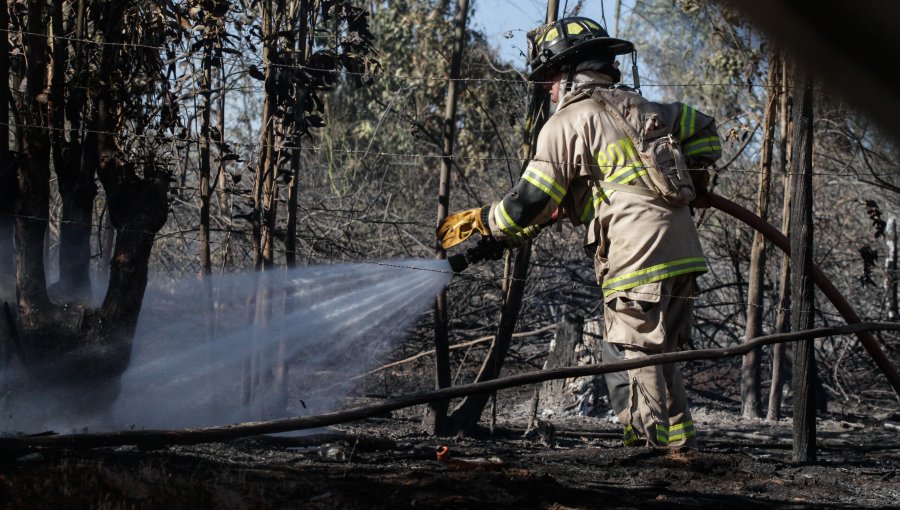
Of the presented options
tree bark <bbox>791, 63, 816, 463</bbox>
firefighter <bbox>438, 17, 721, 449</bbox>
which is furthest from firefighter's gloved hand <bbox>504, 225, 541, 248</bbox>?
tree bark <bbox>791, 63, 816, 463</bbox>

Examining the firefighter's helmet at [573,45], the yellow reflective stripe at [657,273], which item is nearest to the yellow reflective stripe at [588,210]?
the yellow reflective stripe at [657,273]

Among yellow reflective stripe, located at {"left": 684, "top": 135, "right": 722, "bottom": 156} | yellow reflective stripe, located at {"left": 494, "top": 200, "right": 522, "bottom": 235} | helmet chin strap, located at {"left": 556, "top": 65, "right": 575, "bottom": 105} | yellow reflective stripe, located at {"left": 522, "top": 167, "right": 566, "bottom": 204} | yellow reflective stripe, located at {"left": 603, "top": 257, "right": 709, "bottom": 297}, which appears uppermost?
helmet chin strap, located at {"left": 556, "top": 65, "right": 575, "bottom": 105}

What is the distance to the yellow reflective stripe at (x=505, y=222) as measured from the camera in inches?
173

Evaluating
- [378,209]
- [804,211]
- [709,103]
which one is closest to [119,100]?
[804,211]

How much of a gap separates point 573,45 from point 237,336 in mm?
2662

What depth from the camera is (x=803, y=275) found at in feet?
15.7

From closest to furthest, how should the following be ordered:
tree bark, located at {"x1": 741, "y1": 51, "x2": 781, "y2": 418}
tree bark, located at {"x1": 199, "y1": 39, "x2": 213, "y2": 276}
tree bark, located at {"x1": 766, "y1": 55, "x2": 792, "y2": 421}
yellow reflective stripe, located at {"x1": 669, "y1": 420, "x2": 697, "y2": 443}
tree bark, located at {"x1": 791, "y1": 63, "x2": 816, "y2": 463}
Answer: yellow reflective stripe, located at {"x1": 669, "y1": 420, "x2": 697, "y2": 443} < tree bark, located at {"x1": 791, "y1": 63, "x2": 816, "y2": 463} < tree bark, located at {"x1": 199, "y1": 39, "x2": 213, "y2": 276} < tree bark, located at {"x1": 766, "y1": 55, "x2": 792, "y2": 421} < tree bark, located at {"x1": 741, "y1": 51, "x2": 781, "y2": 418}

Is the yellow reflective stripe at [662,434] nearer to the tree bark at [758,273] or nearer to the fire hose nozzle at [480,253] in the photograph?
the fire hose nozzle at [480,253]

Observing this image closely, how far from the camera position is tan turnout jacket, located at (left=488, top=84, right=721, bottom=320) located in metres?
4.27

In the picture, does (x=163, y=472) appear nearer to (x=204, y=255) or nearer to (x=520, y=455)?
(x=520, y=455)

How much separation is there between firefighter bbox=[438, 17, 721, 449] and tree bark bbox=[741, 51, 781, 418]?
197 cm

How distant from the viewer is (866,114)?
110 centimetres

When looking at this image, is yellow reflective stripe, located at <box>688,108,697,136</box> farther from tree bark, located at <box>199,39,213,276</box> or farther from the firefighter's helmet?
tree bark, located at <box>199,39,213,276</box>

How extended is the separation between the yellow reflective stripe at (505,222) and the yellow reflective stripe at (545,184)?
0.19m
